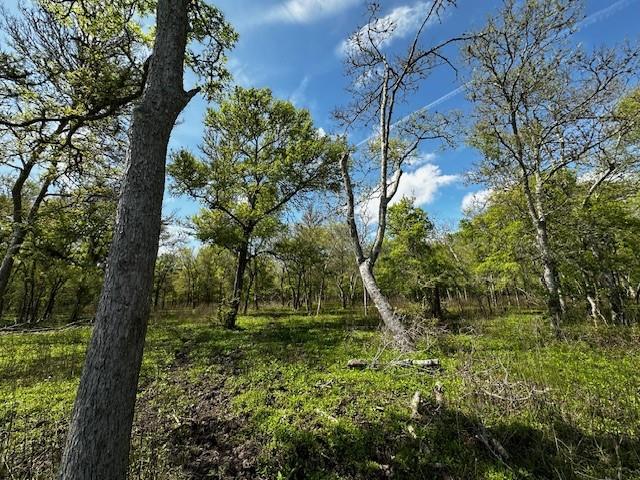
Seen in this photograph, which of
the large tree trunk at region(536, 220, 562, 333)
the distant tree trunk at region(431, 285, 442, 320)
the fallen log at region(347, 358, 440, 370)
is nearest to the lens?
the fallen log at region(347, 358, 440, 370)

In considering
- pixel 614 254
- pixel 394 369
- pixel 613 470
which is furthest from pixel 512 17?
pixel 613 470

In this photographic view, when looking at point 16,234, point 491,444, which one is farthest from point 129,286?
point 16,234

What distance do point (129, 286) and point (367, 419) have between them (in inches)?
136

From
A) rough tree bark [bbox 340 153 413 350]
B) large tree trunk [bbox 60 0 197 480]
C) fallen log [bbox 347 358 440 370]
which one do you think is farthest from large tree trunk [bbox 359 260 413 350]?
large tree trunk [bbox 60 0 197 480]

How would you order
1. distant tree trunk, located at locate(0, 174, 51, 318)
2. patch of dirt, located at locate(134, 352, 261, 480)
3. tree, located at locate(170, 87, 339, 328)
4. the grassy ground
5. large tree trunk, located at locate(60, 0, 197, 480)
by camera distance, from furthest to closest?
1. tree, located at locate(170, 87, 339, 328)
2. distant tree trunk, located at locate(0, 174, 51, 318)
3. patch of dirt, located at locate(134, 352, 261, 480)
4. the grassy ground
5. large tree trunk, located at locate(60, 0, 197, 480)

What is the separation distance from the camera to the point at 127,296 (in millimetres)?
2568

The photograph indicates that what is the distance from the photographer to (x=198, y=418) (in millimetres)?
4488

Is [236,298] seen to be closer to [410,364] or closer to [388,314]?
[388,314]

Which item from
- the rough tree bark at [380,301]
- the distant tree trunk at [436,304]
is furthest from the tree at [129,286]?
the distant tree trunk at [436,304]

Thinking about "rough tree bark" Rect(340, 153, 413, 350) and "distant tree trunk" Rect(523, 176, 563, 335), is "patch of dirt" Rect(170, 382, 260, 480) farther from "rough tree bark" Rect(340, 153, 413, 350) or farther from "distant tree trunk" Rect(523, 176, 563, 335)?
"distant tree trunk" Rect(523, 176, 563, 335)

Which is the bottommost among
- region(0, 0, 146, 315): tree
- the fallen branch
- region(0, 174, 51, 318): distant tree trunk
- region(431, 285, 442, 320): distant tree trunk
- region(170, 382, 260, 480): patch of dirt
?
region(170, 382, 260, 480): patch of dirt

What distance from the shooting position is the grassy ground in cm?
319

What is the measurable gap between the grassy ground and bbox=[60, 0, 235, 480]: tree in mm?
1173

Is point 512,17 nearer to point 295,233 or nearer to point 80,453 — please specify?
point 80,453
